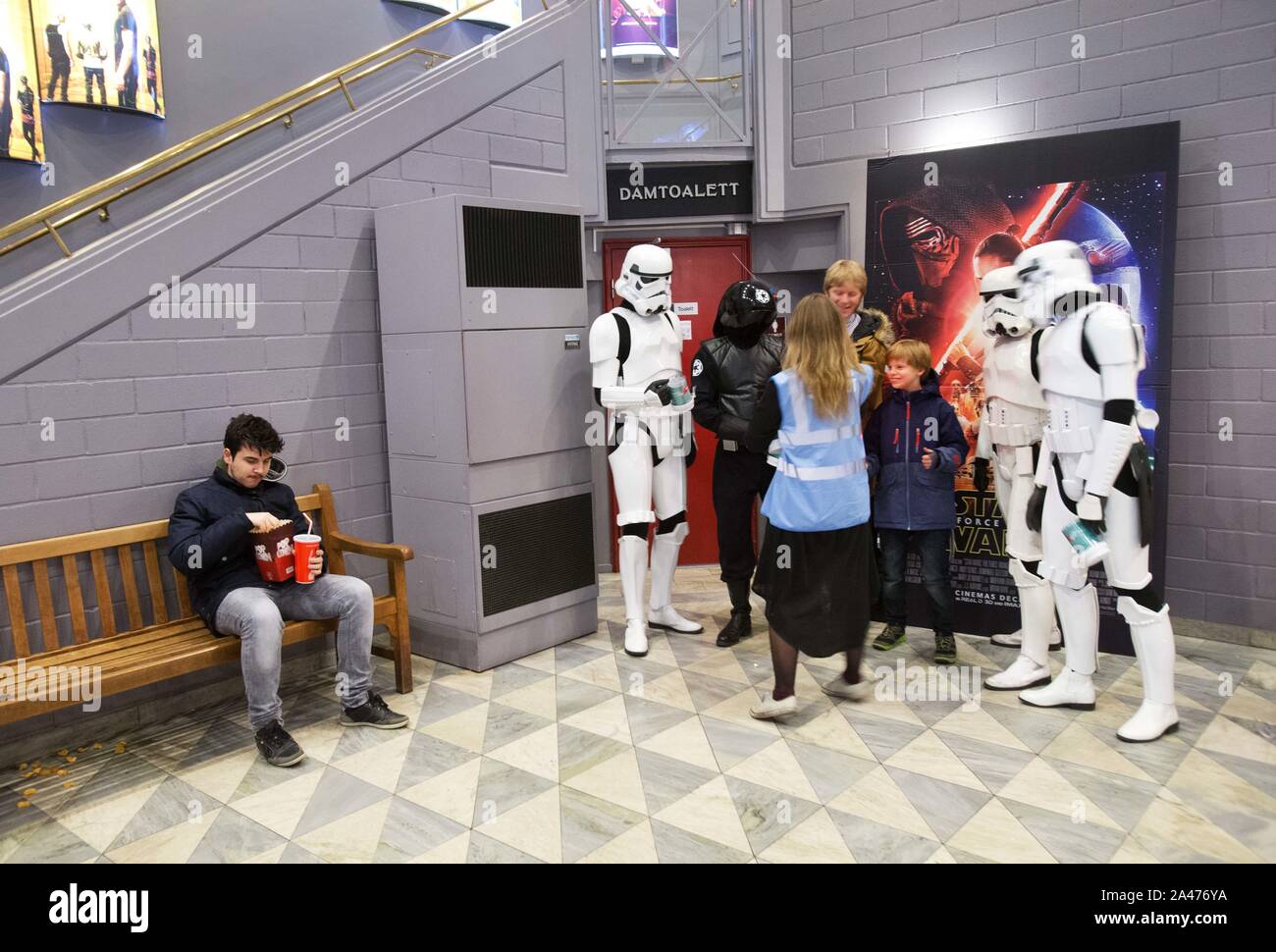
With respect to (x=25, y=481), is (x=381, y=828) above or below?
below

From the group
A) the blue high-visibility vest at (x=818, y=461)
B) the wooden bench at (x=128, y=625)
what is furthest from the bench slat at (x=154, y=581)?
the blue high-visibility vest at (x=818, y=461)

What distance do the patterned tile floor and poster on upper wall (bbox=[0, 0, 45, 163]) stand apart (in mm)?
3507

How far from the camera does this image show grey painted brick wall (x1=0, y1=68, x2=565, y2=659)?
343cm

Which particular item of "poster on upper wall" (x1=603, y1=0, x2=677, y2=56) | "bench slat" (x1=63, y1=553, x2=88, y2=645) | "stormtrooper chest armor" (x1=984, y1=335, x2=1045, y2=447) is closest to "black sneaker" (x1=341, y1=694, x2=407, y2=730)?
"bench slat" (x1=63, y1=553, x2=88, y2=645)

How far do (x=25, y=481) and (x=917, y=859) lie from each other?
3226 millimetres

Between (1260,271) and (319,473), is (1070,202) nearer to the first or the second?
(1260,271)

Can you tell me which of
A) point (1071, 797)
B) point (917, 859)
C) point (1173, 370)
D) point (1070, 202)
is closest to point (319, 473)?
point (917, 859)

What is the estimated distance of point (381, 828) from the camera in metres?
2.84

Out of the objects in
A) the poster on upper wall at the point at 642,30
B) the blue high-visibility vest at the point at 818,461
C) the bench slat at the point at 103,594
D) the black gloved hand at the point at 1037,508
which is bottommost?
the bench slat at the point at 103,594

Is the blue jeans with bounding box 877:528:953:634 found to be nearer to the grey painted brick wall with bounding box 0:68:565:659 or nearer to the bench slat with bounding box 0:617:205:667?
the grey painted brick wall with bounding box 0:68:565:659

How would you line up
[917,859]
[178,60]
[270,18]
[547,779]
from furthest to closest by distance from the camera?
[270,18]
[178,60]
[547,779]
[917,859]

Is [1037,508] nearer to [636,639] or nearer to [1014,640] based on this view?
[1014,640]

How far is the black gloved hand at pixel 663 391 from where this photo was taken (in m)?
4.29

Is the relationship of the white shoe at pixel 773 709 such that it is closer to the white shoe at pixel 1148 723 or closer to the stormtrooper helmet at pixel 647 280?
the white shoe at pixel 1148 723
